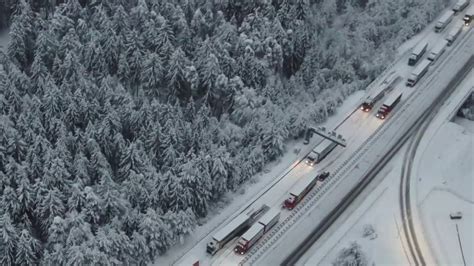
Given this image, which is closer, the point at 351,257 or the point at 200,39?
the point at 351,257

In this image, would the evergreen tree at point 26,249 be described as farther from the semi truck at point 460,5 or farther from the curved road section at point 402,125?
the semi truck at point 460,5

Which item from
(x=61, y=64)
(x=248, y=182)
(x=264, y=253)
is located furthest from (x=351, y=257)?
(x=61, y=64)

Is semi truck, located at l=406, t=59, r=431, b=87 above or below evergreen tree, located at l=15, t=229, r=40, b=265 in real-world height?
above

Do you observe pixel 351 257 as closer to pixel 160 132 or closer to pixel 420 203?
pixel 420 203

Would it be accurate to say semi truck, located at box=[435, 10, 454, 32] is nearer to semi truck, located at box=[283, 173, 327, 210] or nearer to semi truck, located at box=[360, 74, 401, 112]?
semi truck, located at box=[360, 74, 401, 112]

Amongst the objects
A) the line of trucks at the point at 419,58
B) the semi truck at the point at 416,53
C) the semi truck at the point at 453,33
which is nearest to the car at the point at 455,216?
the line of trucks at the point at 419,58

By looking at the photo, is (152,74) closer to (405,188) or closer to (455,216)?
(405,188)

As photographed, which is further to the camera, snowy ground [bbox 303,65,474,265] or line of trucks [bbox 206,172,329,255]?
snowy ground [bbox 303,65,474,265]

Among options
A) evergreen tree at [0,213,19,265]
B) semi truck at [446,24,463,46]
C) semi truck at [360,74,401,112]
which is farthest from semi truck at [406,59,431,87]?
evergreen tree at [0,213,19,265]
